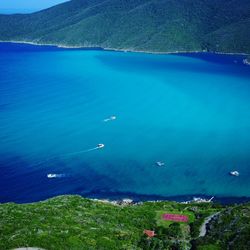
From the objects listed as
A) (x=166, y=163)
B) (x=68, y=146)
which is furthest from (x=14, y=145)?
(x=166, y=163)

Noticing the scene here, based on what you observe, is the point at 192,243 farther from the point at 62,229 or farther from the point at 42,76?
the point at 42,76

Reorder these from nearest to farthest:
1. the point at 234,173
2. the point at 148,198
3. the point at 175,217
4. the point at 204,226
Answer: the point at 204,226 → the point at 175,217 → the point at 148,198 → the point at 234,173

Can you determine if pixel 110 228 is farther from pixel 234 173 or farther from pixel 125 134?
pixel 125 134

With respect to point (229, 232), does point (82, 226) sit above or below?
above

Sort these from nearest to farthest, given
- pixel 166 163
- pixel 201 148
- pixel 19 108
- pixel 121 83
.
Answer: pixel 166 163 → pixel 201 148 → pixel 19 108 → pixel 121 83

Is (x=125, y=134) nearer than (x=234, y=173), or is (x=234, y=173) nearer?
(x=234, y=173)

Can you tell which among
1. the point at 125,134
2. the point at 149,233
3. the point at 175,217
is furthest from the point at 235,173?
the point at 149,233

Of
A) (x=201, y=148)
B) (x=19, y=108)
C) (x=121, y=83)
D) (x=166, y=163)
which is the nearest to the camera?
(x=166, y=163)

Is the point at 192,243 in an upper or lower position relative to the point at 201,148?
upper

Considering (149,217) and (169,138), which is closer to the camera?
(149,217)
